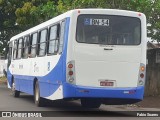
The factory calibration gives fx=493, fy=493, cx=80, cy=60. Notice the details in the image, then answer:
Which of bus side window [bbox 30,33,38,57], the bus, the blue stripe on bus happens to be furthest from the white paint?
bus side window [bbox 30,33,38,57]

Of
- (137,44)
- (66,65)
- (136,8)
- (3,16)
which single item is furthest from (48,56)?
(3,16)

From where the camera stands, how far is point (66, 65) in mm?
14992

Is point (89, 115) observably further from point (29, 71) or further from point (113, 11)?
point (29, 71)

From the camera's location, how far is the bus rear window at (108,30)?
1523 cm

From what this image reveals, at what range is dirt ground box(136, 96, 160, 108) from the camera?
67.3 ft

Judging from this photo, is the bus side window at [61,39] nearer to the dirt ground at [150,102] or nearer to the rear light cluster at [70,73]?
the rear light cluster at [70,73]

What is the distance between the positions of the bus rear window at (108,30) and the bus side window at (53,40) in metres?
1.31

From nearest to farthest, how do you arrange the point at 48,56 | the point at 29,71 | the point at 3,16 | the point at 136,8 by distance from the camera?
the point at 48,56 → the point at 29,71 → the point at 136,8 → the point at 3,16

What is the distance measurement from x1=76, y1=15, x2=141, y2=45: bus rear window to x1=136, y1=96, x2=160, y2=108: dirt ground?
5.51 m

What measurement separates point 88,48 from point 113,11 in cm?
144

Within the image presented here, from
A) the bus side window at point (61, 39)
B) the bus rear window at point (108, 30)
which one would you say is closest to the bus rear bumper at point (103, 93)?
the bus side window at point (61, 39)

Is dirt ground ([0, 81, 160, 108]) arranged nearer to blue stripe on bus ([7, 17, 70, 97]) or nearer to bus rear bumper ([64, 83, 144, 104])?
blue stripe on bus ([7, 17, 70, 97])

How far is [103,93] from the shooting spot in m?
15.0

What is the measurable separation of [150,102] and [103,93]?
699 centimetres
